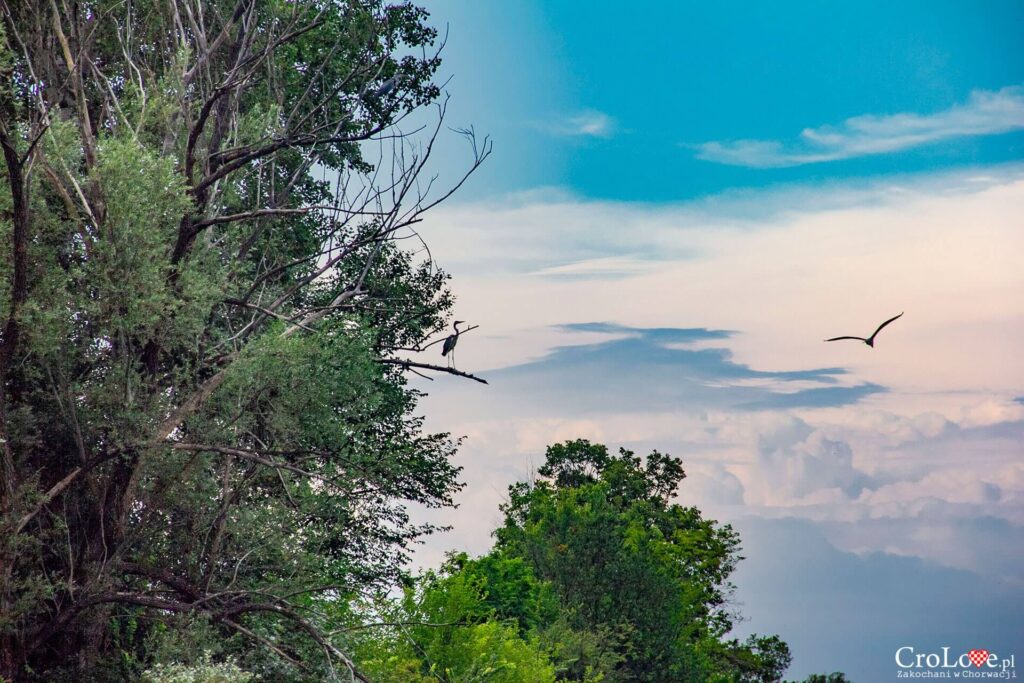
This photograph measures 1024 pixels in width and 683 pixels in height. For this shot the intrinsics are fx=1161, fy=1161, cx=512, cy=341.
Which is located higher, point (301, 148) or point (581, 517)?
point (301, 148)

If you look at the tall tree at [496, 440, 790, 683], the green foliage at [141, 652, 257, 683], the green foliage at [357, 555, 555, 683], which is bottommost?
the green foliage at [141, 652, 257, 683]

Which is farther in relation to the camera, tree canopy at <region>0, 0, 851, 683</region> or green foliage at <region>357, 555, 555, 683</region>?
green foliage at <region>357, 555, 555, 683</region>

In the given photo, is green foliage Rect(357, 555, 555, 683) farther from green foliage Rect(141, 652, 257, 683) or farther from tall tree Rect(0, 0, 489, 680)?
green foliage Rect(141, 652, 257, 683)

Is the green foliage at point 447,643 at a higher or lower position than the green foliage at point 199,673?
higher

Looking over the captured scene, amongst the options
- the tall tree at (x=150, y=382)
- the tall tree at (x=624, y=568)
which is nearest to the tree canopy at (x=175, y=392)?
the tall tree at (x=150, y=382)

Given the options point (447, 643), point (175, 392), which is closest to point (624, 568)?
point (447, 643)

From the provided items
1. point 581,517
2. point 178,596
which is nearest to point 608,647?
point 581,517

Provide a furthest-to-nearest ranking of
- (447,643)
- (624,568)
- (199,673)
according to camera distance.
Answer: (624,568)
(447,643)
(199,673)

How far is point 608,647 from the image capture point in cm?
4231

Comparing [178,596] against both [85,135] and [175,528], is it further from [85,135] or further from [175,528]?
[85,135]

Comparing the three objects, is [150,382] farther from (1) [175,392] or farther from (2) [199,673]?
(2) [199,673]

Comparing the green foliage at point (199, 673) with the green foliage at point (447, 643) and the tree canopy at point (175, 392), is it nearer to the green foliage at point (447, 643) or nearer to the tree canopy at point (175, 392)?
the tree canopy at point (175, 392)

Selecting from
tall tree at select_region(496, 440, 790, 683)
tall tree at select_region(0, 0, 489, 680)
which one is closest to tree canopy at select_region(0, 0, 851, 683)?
tall tree at select_region(0, 0, 489, 680)

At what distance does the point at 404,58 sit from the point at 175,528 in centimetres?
1786
